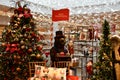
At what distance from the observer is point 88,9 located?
11.0 m

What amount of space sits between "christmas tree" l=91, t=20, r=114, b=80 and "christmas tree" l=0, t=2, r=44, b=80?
1.46 meters

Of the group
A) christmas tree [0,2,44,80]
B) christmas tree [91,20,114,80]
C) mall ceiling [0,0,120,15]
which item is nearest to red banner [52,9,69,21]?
christmas tree [0,2,44,80]

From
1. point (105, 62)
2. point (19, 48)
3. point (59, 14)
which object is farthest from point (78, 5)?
point (105, 62)

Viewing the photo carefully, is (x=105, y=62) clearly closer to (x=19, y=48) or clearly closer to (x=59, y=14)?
(x=19, y=48)

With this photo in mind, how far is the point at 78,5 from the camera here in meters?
11.2

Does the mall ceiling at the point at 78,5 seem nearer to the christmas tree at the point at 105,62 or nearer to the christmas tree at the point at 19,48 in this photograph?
the christmas tree at the point at 19,48

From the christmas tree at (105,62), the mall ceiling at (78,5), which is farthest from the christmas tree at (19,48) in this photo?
the mall ceiling at (78,5)

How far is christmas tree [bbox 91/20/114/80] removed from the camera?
14.6ft

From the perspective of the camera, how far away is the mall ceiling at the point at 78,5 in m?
10.2

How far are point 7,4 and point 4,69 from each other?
3.52 metres

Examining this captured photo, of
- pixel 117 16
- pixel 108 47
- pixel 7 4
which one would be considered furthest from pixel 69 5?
pixel 108 47

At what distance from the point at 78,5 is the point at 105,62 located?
7059mm

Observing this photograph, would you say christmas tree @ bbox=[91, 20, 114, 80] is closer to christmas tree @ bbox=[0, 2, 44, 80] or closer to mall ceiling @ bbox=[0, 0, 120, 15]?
christmas tree @ bbox=[0, 2, 44, 80]

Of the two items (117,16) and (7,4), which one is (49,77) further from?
(117,16)
